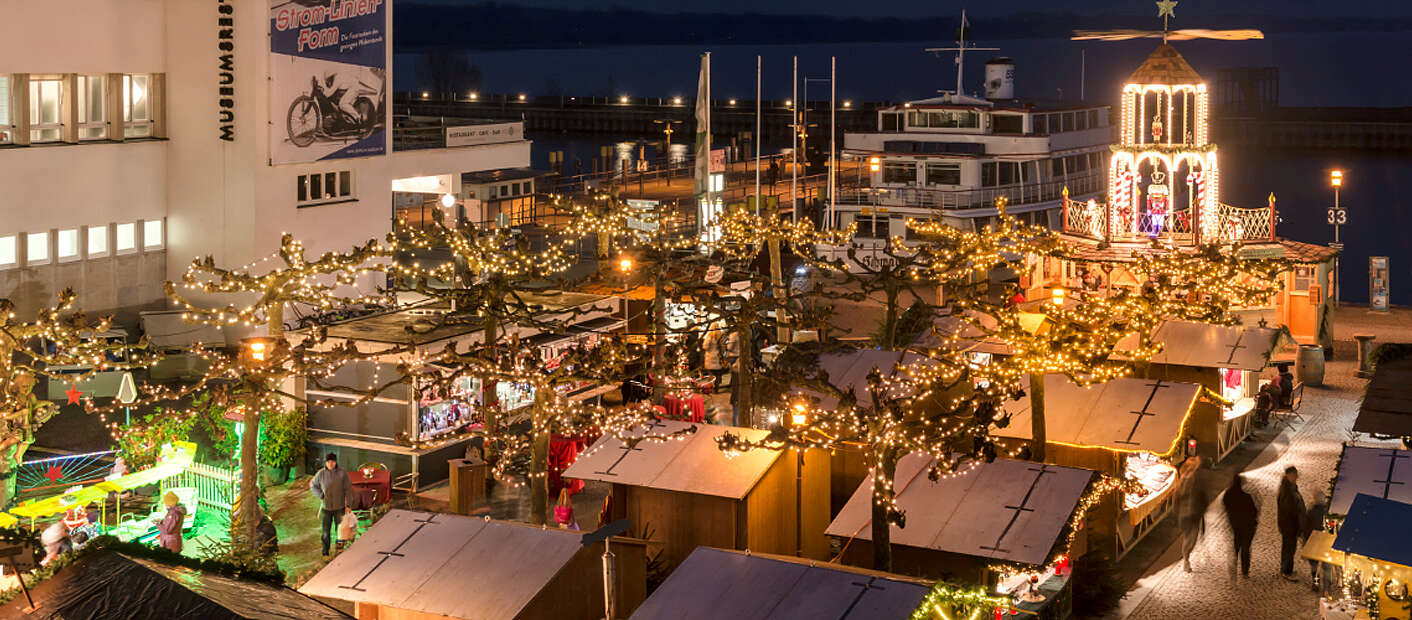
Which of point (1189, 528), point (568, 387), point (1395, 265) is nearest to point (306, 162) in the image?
point (568, 387)

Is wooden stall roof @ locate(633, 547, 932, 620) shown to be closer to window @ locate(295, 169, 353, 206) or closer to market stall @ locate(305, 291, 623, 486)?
market stall @ locate(305, 291, 623, 486)

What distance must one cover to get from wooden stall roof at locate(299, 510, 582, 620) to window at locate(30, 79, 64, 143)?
54.1ft

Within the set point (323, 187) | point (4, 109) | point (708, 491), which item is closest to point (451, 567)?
point (708, 491)

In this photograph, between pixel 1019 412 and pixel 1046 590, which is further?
pixel 1019 412

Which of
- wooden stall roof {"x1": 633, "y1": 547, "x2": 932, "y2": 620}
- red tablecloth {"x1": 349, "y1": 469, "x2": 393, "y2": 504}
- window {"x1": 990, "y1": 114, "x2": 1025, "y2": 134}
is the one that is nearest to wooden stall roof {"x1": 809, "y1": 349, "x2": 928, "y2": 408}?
red tablecloth {"x1": 349, "y1": 469, "x2": 393, "y2": 504}

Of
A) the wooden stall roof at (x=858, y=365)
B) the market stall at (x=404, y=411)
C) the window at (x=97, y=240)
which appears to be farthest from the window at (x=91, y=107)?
the wooden stall roof at (x=858, y=365)

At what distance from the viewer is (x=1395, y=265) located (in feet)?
224

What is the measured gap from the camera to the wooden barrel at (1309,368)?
1169 inches

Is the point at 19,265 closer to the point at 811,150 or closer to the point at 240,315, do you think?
the point at 240,315

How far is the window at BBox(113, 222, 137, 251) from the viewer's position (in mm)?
30141

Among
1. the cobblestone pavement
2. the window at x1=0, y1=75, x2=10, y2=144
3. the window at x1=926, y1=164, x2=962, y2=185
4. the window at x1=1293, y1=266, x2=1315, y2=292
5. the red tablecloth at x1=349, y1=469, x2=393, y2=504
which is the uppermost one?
the window at x1=0, y1=75, x2=10, y2=144

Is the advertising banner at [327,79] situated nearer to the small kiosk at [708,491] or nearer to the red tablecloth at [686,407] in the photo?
the red tablecloth at [686,407]

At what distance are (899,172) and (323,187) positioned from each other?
69.3ft

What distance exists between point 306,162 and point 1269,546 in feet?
64.9
